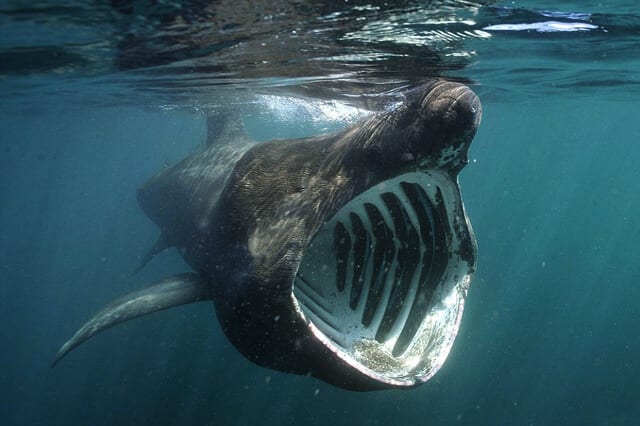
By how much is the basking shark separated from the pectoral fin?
17 mm

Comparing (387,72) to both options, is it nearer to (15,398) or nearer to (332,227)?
(332,227)

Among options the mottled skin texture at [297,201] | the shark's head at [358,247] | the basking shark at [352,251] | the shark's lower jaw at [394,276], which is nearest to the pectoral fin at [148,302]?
the basking shark at [352,251]

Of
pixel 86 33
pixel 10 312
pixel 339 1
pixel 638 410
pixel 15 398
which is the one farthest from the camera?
pixel 10 312

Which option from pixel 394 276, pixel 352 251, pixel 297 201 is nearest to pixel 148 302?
pixel 352 251

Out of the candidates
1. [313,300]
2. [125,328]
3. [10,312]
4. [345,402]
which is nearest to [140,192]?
[313,300]

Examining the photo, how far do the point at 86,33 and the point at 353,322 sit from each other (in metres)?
5.72

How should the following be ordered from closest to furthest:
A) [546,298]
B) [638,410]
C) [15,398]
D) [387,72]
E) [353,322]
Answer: [353,322], [387,72], [638,410], [15,398], [546,298]

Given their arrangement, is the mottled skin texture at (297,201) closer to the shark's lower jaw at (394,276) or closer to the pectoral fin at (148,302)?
the shark's lower jaw at (394,276)

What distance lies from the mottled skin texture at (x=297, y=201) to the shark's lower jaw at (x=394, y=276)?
0.21m

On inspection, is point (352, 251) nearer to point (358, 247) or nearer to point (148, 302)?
point (358, 247)

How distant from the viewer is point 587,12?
22.2 feet

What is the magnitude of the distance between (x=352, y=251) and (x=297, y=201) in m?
1.07

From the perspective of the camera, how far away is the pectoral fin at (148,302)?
16.5 ft

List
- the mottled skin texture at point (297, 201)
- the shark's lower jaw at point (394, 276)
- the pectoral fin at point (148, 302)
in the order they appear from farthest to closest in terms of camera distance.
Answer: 1. the pectoral fin at point (148, 302)
2. the shark's lower jaw at point (394, 276)
3. the mottled skin texture at point (297, 201)
